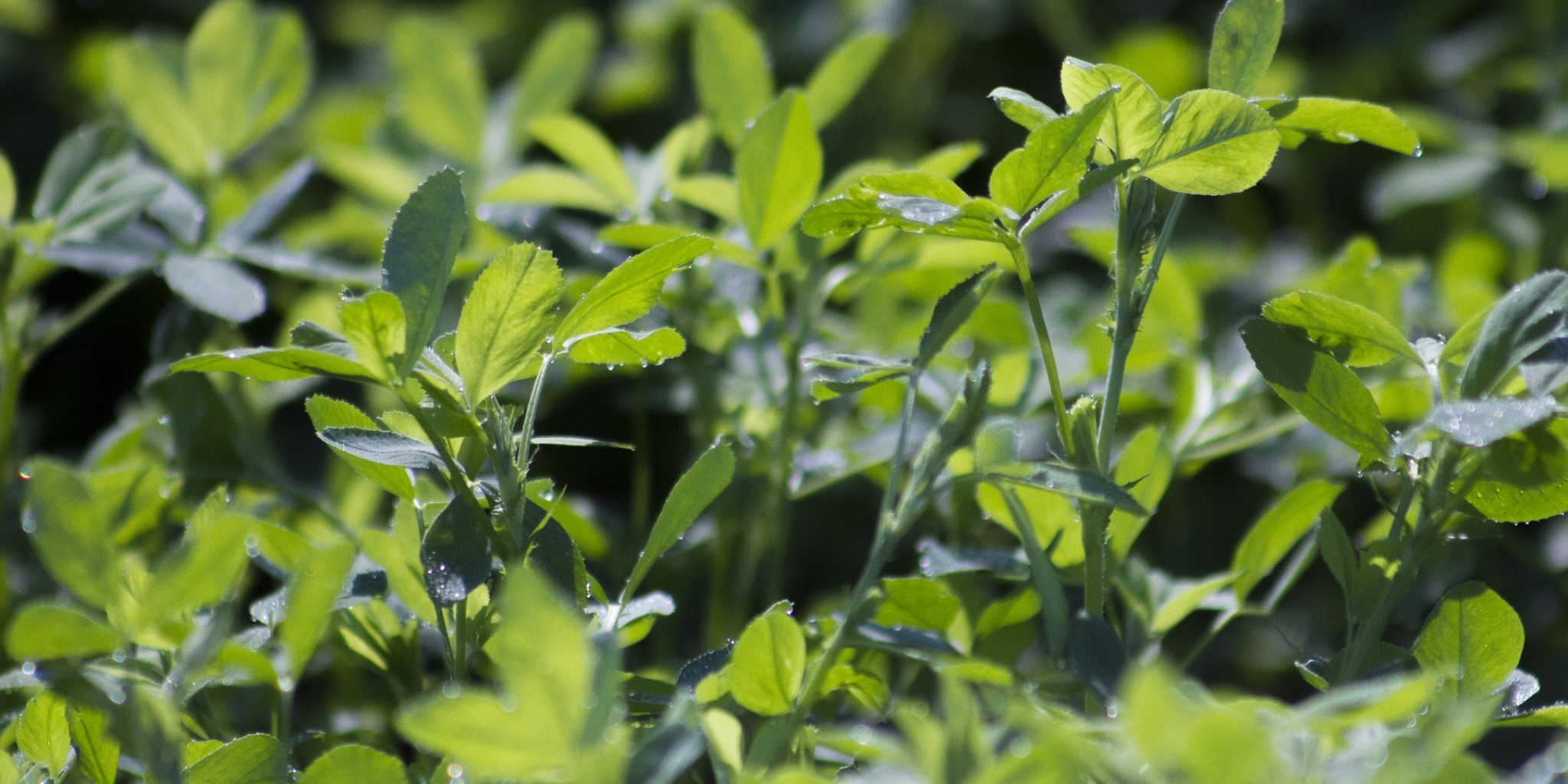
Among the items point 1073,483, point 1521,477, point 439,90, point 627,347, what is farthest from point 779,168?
point 439,90

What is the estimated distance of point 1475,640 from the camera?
52 cm

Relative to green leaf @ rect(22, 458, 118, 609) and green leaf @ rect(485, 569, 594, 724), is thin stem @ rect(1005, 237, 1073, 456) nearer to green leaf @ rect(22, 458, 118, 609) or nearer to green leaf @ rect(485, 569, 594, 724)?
green leaf @ rect(485, 569, 594, 724)

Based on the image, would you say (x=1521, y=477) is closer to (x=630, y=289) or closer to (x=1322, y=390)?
(x=1322, y=390)

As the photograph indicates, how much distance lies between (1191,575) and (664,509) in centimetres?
57

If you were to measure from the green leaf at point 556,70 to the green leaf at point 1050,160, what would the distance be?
0.59 metres

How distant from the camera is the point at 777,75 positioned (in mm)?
1793

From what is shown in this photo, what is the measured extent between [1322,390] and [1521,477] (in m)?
0.08

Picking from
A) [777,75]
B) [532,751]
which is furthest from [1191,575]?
[777,75]

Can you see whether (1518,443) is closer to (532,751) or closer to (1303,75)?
(532,751)

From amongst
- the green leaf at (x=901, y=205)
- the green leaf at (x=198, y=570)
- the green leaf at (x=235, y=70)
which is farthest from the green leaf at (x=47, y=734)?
the green leaf at (x=235, y=70)

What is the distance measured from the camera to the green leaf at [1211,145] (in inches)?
19.0

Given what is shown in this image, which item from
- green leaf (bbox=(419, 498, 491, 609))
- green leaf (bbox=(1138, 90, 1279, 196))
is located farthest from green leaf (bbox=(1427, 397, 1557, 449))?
green leaf (bbox=(419, 498, 491, 609))

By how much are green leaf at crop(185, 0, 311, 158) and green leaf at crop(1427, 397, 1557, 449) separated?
0.78 metres

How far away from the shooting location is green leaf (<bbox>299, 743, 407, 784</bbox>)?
466mm
